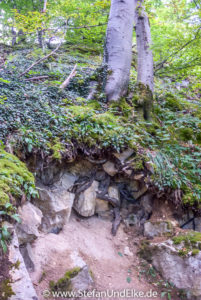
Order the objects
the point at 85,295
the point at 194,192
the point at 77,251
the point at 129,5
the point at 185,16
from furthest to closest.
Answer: the point at 185,16 → the point at 129,5 → the point at 194,192 → the point at 77,251 → the point at 85,295

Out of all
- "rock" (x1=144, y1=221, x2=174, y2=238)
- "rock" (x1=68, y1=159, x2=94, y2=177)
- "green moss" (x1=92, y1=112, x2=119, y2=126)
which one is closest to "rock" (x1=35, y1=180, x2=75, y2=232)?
"rock" (x1=68, y1=159, x2=94, y2=177)

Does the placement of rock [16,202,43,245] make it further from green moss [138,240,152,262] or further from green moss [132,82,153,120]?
green moss [132,82,153,120]

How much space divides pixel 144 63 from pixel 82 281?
18.9ft

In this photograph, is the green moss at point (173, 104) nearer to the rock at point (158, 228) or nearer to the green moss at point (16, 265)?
the rock at point (158, 228)

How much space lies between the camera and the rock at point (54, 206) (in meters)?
3.33

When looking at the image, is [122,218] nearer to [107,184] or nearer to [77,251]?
[107,184]

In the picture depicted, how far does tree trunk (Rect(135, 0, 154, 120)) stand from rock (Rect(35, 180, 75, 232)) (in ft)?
10.1

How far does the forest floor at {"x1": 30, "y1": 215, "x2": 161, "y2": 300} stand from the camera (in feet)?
9.29

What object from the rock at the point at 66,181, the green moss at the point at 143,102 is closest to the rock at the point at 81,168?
the rock at the point at 66,181

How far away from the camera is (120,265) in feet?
11.8

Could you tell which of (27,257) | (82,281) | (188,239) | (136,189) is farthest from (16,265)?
(136,189)

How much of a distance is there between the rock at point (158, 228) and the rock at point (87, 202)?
1.14 metres

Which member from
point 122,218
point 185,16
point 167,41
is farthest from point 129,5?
point 122,218

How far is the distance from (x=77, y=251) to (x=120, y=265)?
87 cm
